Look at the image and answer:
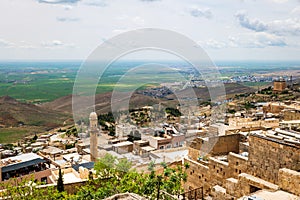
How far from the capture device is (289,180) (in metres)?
5.88

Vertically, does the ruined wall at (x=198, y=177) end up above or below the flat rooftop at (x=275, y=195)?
below

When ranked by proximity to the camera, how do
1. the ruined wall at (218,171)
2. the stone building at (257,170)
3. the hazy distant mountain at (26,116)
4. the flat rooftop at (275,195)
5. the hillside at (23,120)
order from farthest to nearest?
the hazy distant mountain at (26,116), the hillside at (23,120), the ruined wall at (218,171), the stone building at (257,170), the flat rooftop at (275,195)

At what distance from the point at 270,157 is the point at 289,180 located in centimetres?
83

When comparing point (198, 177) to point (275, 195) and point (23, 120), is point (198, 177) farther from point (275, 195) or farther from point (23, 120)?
point (23, 120)

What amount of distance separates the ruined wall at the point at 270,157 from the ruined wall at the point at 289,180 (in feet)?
1.01

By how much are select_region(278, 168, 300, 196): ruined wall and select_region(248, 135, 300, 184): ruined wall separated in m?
0.31

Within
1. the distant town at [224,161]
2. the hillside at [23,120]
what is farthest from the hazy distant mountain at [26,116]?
the distant town at [224,161]

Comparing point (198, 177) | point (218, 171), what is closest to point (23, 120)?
point (198, 177)

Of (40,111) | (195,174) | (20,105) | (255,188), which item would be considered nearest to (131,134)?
(195,174)

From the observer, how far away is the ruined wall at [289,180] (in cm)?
576

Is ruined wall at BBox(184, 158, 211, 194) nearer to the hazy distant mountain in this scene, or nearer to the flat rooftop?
the flat rooftop

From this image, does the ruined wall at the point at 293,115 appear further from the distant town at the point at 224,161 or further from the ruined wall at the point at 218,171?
A: the ruined wall at the point at 218,171

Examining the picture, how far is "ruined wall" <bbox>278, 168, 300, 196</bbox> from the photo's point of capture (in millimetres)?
5762

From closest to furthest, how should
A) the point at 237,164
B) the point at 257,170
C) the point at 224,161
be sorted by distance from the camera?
the point at 257,170, the point at 237,164, the point at 224,161
